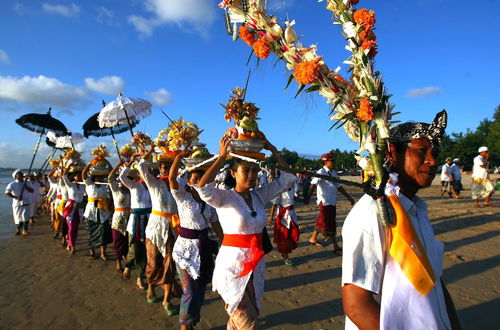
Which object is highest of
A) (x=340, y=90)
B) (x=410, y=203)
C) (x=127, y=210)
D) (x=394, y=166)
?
(x=340, y=90)

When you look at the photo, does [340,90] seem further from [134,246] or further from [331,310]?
[134,246]

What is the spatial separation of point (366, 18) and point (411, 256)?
1264 mm

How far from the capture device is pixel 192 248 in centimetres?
389

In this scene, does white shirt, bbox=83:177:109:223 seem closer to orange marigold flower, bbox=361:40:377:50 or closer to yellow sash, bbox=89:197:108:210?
yellow sash, bbox=89:197:108:210

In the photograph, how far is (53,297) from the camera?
547cm

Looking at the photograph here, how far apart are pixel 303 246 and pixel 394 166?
22.5ft

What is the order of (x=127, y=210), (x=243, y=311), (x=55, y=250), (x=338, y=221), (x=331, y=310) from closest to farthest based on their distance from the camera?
(x=243, y=311)
(x=331, y=310)
(x=127, y=210)
(x=55, y=250)
(x=338, y=221)

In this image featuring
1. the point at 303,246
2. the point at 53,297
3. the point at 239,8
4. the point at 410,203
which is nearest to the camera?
the point at 410,203

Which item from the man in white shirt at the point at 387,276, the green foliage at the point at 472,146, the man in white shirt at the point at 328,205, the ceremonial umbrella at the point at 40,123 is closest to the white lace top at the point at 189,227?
the man in white shirt at the point at 387,276

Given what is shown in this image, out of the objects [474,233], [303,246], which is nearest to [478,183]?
[474,233]

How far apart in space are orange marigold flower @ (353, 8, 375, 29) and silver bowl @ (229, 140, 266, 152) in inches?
58.4

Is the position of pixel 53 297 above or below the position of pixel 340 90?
below

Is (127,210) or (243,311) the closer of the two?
(243,311)

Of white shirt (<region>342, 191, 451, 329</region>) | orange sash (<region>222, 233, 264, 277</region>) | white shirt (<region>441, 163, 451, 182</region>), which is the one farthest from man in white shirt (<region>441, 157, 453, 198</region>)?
white shirt (<region>342, 191, 451, 329</region>)
